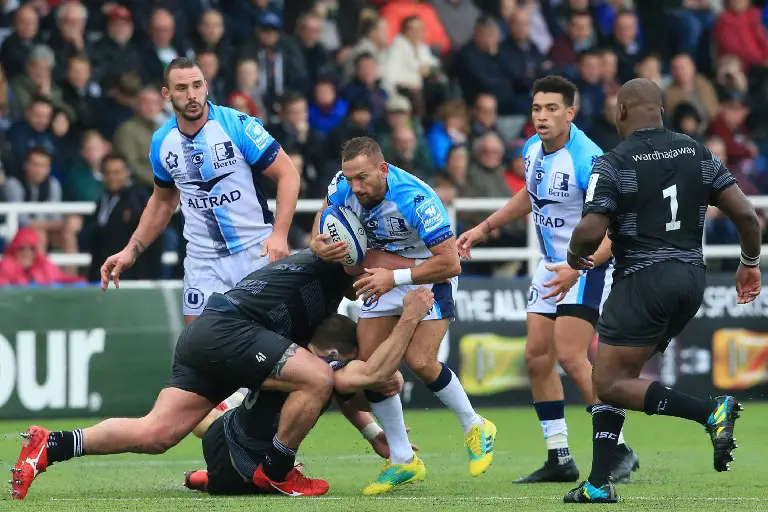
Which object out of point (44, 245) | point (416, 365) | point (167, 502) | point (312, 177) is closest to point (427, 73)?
point (312, 177)

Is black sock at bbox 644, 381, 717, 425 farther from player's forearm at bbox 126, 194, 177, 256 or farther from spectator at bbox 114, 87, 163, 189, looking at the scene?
spectator at bbox 114, 87, 163, 189

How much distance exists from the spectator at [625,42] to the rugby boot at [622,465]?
31.7 feet

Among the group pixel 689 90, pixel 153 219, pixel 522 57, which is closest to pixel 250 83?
pixel 522 57

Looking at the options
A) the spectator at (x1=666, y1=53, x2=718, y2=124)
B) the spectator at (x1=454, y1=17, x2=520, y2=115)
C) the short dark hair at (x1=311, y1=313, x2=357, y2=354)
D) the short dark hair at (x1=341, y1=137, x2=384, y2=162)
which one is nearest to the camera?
the short dark hair at (x1=341, y1=137, x2=384, y2=162)

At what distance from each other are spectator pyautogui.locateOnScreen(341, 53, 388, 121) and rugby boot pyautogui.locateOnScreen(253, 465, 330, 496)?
334 inches

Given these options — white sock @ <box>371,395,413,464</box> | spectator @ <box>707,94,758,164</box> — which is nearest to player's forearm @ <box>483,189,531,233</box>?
white sock @ <box>371,395,413,464</box>

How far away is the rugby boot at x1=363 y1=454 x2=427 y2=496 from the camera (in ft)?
28.7

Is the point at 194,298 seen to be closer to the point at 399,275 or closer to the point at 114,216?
the point at 399,275

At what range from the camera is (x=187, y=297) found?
33.8 feet

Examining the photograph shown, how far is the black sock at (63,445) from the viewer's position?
8.43 metres

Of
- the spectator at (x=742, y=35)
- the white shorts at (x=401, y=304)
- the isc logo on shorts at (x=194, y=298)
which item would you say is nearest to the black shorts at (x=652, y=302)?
the white shorts at (x=401, y=304)

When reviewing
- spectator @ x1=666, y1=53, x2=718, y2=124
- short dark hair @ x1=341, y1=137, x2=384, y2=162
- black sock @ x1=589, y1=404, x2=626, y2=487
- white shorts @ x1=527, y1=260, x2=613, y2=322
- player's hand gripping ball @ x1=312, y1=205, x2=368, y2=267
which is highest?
spectator @ x1=666, y1=53, x2=718, y2=124

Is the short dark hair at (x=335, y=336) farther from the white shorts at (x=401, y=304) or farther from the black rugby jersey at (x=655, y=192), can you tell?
the black rugby jersey at (x=655, y=192)

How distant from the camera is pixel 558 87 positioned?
9.60m
